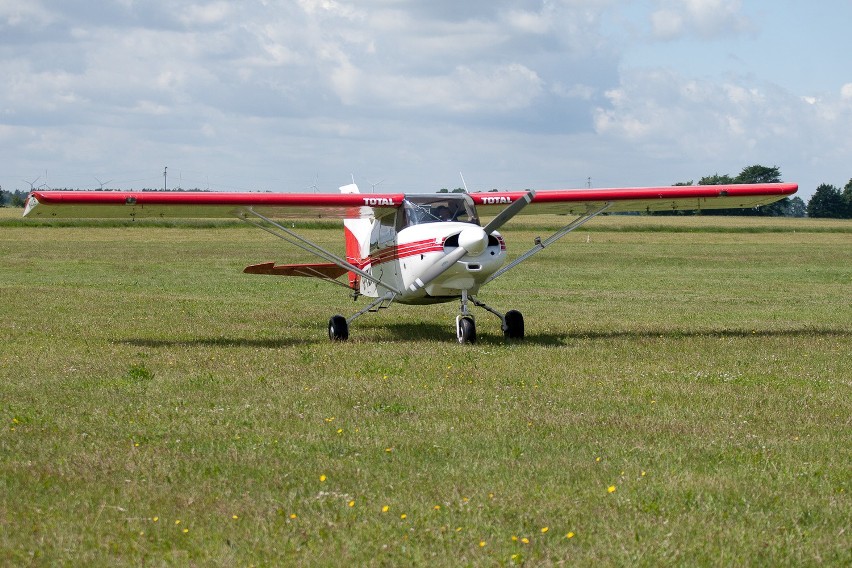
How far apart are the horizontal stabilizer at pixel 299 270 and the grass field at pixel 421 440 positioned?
90 cm

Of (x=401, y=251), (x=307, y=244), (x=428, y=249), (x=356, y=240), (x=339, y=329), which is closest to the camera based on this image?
(x=428, y=249)

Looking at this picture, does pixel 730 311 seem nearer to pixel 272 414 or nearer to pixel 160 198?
pixel 160 198

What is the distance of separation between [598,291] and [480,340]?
1093 cm

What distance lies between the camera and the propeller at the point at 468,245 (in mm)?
13852

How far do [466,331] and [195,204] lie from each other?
166 inches

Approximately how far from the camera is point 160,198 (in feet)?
49.1

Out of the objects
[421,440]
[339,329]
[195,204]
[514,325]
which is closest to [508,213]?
[514,325]

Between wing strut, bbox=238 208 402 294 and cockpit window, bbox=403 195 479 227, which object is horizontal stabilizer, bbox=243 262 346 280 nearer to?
wing strut, bbox=238 208 402 294

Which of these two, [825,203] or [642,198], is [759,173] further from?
[642,198]

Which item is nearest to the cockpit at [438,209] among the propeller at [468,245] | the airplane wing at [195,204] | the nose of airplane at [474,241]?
the airplane wing at [195,204]

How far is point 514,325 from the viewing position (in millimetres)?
15500

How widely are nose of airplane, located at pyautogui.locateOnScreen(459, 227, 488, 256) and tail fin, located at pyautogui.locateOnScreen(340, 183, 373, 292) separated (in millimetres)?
3926

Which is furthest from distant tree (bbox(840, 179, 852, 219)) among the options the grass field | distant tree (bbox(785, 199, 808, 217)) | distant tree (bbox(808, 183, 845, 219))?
the grass field

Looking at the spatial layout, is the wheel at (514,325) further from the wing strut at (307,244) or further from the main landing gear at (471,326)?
the wing strut at (307,244)
